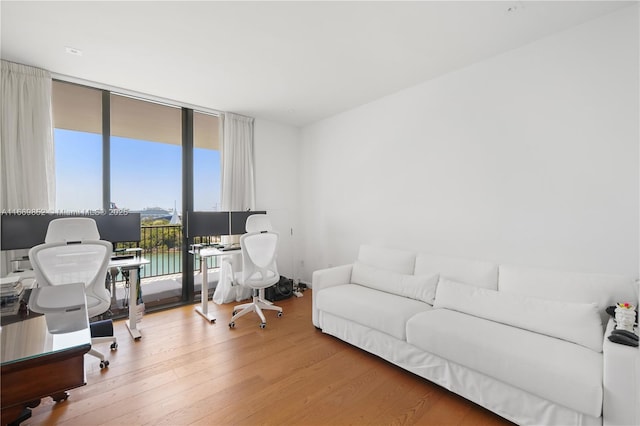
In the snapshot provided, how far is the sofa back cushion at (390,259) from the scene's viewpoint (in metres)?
3.12

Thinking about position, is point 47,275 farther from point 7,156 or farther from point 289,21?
point 289,21

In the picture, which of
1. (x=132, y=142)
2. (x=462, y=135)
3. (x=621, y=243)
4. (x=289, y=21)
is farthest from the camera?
(x=132, y=142)

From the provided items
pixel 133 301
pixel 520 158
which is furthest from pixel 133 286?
pixel 520 158

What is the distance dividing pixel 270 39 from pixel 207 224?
254cm

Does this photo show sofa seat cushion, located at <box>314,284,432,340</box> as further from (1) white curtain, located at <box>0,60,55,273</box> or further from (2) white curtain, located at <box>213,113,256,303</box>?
(1) white curtain, located at <box>0,60,55,273</box>

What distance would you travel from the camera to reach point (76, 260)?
91.0 inches

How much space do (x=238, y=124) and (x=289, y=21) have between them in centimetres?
241

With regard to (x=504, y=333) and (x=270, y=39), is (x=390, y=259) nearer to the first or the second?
(x=504, y=333)

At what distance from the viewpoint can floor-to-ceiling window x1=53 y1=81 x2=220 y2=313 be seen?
3.30 metres

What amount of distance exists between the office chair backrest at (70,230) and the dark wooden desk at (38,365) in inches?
66.8

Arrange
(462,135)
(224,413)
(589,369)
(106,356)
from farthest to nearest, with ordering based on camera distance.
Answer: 1. (462,135)
2. (106,356)
3. (224,413)
4. (589,369)

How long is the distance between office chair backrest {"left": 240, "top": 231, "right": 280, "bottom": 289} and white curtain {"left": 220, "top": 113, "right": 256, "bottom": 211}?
48.0 inches

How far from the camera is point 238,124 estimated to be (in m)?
4.41

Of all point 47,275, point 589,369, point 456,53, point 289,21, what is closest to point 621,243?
point 589,369
